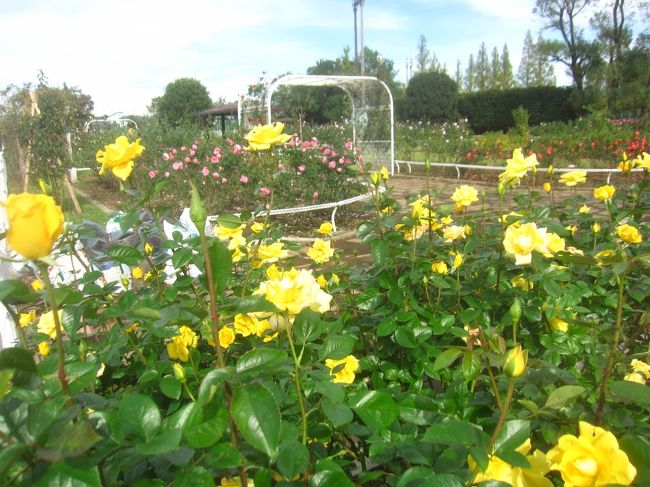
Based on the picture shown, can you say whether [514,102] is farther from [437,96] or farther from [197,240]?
[197,240]

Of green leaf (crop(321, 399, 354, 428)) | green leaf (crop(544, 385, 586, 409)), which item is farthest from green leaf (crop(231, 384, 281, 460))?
green leaf (crop(544, 385, 586, 409))

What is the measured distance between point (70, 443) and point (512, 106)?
61.1 ft

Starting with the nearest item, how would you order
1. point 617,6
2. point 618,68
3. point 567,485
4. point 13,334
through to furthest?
point 567,485 → point 13,334 → point 618,68 → point 617,6

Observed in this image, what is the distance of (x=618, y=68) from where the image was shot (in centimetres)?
1347

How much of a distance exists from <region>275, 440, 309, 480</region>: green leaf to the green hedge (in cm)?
1796

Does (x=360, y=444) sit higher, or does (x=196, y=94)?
(x=196, y=94)

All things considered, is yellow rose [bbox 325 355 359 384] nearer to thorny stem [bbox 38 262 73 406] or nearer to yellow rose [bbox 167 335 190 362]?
yellow rose [bbox 167 335 190 362]

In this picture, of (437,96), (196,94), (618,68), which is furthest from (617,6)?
(196,94)

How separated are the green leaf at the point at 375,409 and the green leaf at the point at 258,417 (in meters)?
0.21

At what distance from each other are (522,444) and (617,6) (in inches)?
724

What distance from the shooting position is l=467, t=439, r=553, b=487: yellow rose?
574 mm

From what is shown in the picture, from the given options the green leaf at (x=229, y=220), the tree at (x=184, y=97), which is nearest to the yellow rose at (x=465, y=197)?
the green leaf at (x=229, y=220)

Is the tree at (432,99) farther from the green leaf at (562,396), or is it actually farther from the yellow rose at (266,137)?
the green leaf at (562,396)

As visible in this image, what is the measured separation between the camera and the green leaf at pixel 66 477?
16.7 inches
